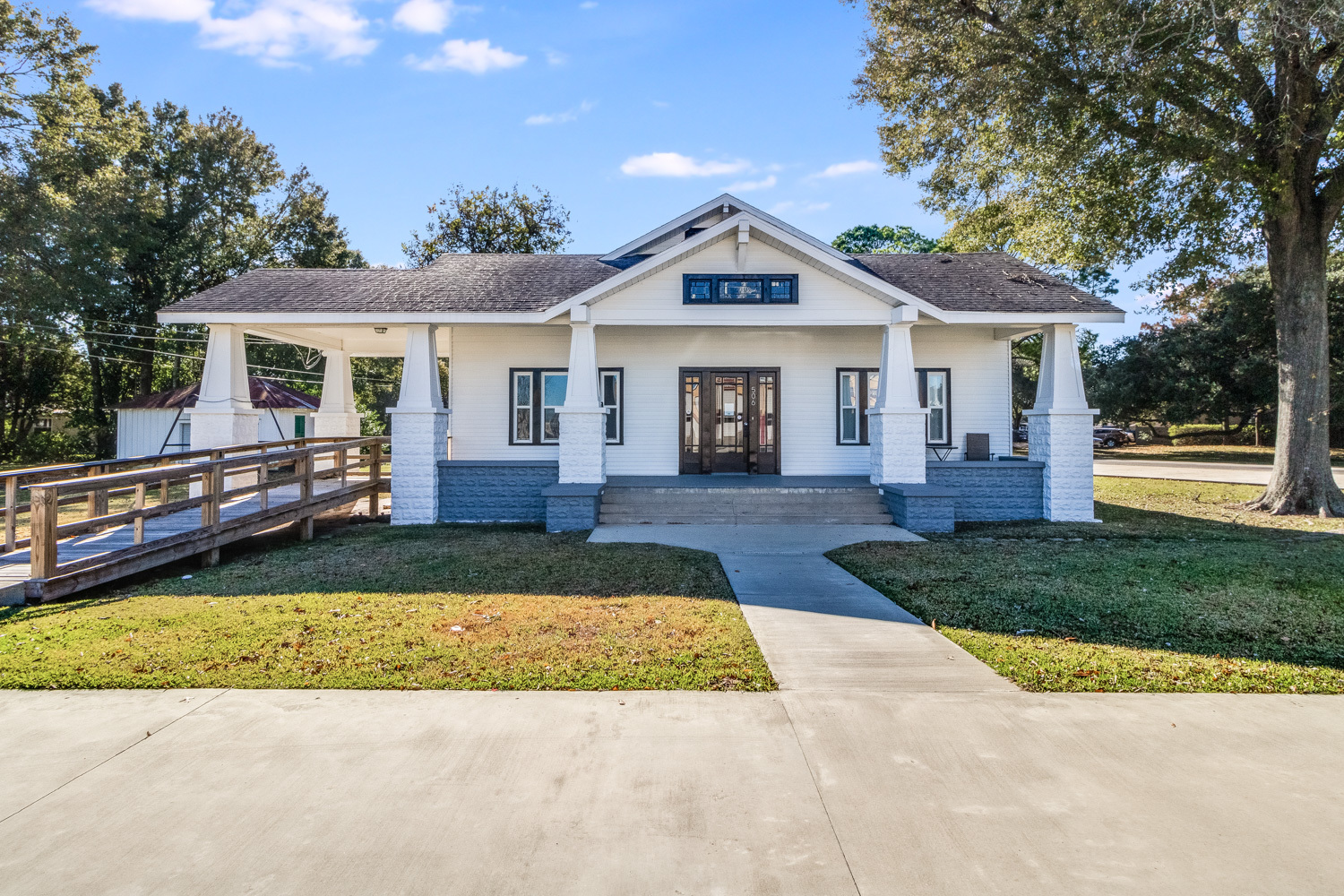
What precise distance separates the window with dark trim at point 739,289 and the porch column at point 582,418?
1.83 meters

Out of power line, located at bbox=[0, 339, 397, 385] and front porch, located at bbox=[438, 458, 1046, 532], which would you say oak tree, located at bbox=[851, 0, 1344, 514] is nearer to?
front porch, located at bbox=[438, 458, 1046, 532]

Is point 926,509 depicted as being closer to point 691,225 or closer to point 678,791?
point 691,225

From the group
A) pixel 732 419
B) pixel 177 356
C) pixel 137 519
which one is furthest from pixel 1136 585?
pixel 177 356

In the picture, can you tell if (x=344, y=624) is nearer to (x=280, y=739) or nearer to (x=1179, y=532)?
(x=280, y=739)

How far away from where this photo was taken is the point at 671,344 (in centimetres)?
1473

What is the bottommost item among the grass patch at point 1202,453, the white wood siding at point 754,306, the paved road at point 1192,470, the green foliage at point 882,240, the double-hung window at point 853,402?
the paved road at point 1192,470

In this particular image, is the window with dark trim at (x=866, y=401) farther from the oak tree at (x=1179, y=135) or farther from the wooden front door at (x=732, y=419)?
the oak tree at (x=1179, y=135)

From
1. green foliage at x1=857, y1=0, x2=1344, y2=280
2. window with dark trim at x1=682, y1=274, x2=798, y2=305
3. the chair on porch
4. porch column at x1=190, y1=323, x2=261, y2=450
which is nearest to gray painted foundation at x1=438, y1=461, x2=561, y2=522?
porch column at x1=190, y1=323, x2=261, y2=450

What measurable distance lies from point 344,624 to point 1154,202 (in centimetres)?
1535

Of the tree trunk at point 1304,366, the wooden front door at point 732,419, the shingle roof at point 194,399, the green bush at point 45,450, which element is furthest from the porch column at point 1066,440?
the green bush at point 45,450

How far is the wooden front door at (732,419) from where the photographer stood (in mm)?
14750

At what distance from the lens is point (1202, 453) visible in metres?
32.6

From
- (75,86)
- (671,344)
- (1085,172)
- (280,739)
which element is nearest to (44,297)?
(75,86)

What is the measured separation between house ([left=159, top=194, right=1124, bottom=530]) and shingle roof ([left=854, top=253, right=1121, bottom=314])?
73mm
